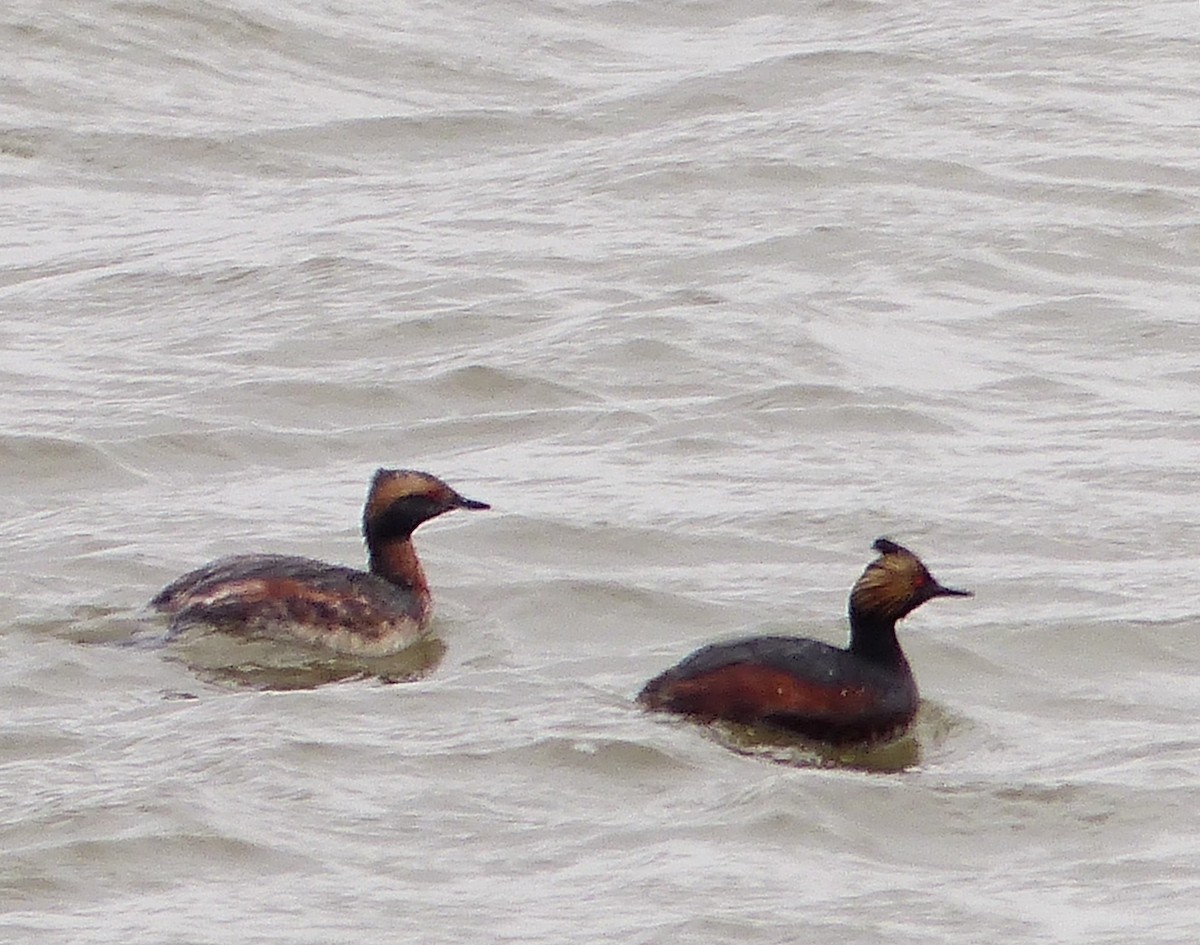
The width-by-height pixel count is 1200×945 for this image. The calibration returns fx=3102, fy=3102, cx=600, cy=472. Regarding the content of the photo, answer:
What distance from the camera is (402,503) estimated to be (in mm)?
11336

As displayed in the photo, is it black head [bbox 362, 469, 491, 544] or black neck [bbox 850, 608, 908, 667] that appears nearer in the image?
black neck [bbox 850, 608, 908, 667]

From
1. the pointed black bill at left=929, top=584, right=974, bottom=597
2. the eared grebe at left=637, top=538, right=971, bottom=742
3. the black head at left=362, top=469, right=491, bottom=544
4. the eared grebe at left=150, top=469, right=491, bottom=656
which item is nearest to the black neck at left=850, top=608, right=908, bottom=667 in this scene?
the eared grebe at left=637, top=538, right=971, bottom=742

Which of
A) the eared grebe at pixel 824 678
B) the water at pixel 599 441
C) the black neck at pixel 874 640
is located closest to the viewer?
the water at pixel 599 441

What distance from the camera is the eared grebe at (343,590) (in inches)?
417

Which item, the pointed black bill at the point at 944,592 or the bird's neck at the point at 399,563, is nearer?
the pointed black bill at the point at 944,592

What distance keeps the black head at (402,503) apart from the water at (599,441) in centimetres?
38

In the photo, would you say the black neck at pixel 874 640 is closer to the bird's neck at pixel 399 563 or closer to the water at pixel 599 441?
the water at pixel 599 441

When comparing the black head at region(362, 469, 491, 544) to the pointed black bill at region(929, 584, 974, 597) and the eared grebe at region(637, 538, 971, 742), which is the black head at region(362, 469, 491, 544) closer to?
the eared grebe at region(637, 538, 971, 742)

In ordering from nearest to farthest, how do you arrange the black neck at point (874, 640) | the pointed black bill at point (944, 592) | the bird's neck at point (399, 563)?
the black neck at point (874, 640) → the pointed black bill at point (944, 592) → the bird's neck at point (399, 563)

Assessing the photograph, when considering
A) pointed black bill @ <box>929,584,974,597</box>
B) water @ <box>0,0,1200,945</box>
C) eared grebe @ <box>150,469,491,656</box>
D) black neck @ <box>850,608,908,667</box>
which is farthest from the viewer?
eared grebe @ <box>150,469,491,656</box>

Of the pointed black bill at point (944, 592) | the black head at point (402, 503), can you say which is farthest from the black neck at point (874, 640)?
the black head at point (402, 503)

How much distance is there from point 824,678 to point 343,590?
191 centimetres

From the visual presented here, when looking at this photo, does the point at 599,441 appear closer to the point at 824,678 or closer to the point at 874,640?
the point at 874,640

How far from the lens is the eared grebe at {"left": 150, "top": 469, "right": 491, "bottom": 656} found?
10.6 metres
